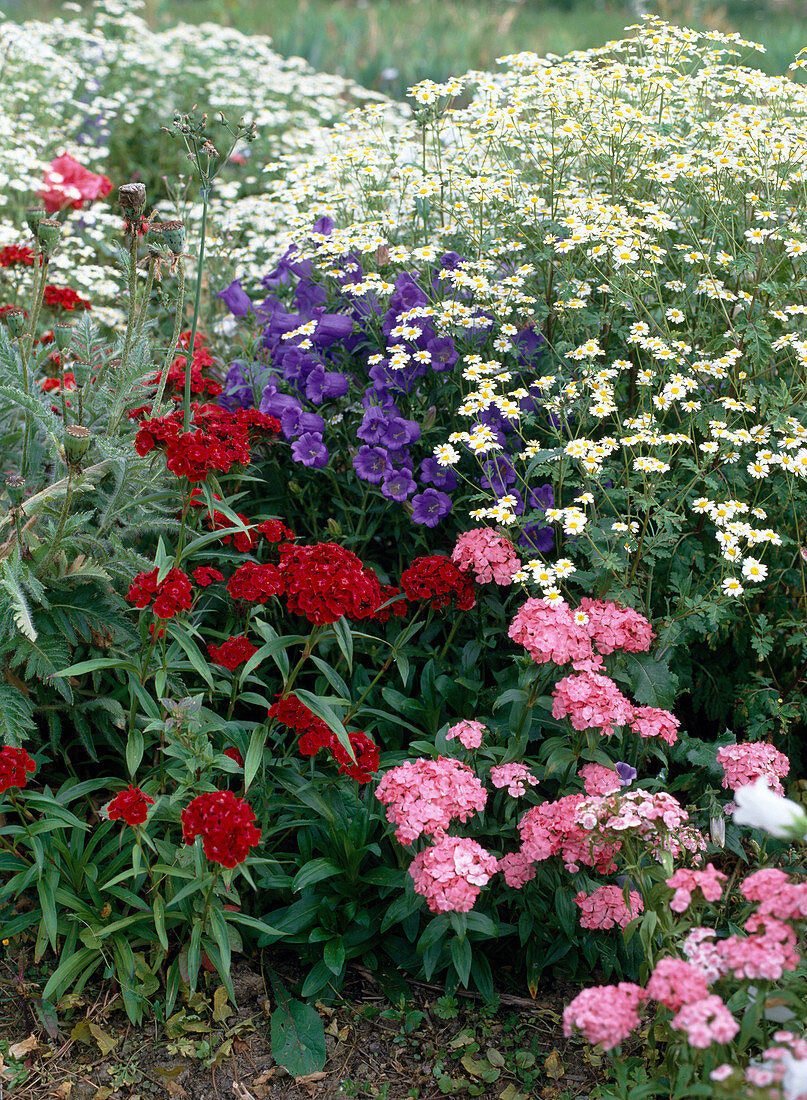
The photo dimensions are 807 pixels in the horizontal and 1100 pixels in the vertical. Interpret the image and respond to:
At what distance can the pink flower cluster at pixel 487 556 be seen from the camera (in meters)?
2.32

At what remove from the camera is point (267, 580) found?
6.81ft

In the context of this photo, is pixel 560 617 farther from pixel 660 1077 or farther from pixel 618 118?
pixel 618 118

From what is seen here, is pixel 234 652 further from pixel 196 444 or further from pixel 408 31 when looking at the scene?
pixel 408 31

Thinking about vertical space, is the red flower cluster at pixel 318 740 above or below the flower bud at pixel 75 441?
below

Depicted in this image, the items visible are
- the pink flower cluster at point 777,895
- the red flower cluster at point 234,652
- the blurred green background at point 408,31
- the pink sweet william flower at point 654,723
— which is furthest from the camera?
the blurred green background at point 408,31

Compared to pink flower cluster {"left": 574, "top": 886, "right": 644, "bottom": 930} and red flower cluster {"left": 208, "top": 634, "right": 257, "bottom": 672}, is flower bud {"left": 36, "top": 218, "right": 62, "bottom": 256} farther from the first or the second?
pink flower cluster {"left": 574, "top": 886, "right": 644, "bottom": 930}

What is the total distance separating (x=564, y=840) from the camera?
1927mm

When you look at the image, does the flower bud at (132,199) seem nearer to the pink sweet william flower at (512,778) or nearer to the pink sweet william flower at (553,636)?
the pink sweet william flower at (553,636)

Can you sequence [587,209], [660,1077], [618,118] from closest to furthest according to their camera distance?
[660,1077], [587,209], [618,118]

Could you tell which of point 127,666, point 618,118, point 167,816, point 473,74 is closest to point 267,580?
point 127,666

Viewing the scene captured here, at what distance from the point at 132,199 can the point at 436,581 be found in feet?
3.77

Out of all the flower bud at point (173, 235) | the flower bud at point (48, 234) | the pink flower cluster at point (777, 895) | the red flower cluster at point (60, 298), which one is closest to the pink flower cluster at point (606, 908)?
the pink flower cluster at point (777, 895)

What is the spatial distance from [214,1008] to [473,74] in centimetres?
328

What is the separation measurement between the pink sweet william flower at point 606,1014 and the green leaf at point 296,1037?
0.80m
